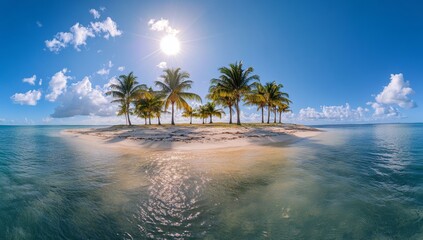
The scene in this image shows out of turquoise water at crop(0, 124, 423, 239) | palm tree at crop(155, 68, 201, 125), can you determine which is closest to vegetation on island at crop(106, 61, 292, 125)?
→ palm tree at crop(155, 68, 201, 125)

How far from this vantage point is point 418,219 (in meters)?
4.86

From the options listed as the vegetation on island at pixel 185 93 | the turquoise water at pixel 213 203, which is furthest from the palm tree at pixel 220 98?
the turquoise water at pixel 213 203

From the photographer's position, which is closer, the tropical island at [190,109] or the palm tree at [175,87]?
the tropical island at [190,109]

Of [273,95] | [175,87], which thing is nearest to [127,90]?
[175,87]

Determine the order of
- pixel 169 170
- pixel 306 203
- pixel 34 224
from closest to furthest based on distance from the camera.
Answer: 1. pixel 34 224
2. pixel 306 203
3. pixel 169 170

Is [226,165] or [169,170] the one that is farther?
[226,165]

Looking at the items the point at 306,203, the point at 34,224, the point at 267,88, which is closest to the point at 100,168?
the point at 34,224

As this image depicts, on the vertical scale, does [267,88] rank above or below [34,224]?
above

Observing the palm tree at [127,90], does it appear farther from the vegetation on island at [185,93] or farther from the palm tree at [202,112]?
the palm tree at [202,112]

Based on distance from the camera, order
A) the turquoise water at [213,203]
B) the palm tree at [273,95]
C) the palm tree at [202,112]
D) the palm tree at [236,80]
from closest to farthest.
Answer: the turquoise water at [213,203]
the palm tree at [236,80]
the palm tree at [273,95]
the palm tree at [202,112]

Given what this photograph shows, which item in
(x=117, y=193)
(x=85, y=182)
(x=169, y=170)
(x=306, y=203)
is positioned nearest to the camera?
(x=306, y=203)

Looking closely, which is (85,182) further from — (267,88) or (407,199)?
(267,88)

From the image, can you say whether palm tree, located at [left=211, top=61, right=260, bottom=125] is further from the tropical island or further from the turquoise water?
the turquoise water

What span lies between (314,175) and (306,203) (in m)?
3.61
